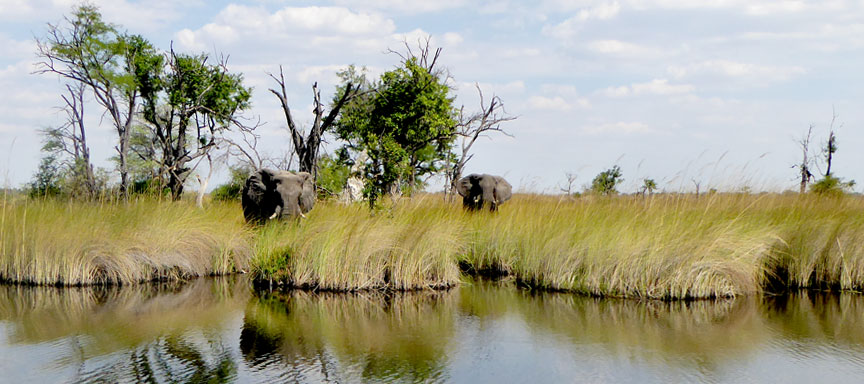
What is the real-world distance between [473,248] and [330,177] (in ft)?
23.1

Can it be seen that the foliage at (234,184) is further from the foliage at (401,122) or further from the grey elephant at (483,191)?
the grey elephant at (483,191)

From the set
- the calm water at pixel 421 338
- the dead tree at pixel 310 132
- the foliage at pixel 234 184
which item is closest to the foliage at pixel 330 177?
the dead tree at pixel 310 132

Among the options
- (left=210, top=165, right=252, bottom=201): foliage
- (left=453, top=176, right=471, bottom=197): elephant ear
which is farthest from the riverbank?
(left=210, top=165, right=252, bottom=201): foliage

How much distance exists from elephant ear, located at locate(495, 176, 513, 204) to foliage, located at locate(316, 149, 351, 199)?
4.37 metres

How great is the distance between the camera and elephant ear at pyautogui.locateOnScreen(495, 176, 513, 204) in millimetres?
17156

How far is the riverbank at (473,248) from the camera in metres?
8.80

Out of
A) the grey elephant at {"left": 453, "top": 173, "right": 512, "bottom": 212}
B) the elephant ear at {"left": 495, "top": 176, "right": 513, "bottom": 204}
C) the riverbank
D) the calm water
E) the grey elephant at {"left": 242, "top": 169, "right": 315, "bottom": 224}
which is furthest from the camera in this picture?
the elephant ear at {"left": 495, "top": 176, "right": 513, "bottom": 204}

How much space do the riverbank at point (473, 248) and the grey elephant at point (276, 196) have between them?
42 cm

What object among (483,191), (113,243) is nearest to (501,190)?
(483,191)

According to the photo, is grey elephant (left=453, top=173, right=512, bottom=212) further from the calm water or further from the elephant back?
the calm water

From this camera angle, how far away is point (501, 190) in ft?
56.9

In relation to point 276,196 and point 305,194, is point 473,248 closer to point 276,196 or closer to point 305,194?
point 305,194

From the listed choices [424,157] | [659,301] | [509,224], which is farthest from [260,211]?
[424,157]

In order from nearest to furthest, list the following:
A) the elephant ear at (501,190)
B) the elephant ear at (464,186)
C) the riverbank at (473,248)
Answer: the riverbank at (473,248), the elephant ear at (501,190), the elephant ear at (464,186)
